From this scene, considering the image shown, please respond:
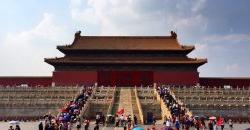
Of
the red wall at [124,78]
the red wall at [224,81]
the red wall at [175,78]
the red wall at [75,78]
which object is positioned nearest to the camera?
the red wall at [175,78]

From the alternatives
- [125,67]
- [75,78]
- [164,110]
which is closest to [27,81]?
[75,78]

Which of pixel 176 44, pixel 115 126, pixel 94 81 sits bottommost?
pixel 115 126

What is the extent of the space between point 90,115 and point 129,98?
4009mm

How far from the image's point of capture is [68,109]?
33062mm

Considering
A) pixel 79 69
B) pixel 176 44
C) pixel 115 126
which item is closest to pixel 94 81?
pixel 79 69

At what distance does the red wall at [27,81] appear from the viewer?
5675 cm

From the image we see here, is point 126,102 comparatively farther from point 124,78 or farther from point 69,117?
point 124,78

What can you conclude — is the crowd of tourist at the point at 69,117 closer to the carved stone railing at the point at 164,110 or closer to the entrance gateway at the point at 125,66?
the carved stone railing at the point at 164,110

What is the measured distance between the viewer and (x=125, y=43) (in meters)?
59.7

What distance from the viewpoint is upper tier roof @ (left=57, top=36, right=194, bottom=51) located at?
57575 mm

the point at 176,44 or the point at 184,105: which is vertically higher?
the point at 176,44

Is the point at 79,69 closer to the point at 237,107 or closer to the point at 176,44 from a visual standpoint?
the point at 176,44

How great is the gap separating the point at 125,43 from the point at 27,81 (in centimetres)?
1233

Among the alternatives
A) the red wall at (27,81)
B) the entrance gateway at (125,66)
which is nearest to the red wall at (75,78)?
the entrance gateway at (125,66)
